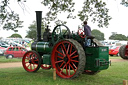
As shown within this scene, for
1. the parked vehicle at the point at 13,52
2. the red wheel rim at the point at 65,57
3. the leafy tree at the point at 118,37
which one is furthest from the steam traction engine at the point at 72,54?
the leafy tree at the point at 118,37

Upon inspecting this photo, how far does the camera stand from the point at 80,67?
594 cm

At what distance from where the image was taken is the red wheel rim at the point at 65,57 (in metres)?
6.37

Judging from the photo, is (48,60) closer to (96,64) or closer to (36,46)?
(36,46)

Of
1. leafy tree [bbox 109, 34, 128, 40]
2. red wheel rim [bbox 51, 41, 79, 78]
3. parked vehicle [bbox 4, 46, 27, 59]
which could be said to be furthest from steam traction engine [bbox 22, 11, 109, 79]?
leafy tree [bbox 109, 34, 128, 40]

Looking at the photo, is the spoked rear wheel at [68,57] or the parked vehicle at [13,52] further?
the parked vehicle at [13,52]

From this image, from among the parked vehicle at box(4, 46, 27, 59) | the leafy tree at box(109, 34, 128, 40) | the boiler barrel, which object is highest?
the leafy tree at box(109, 34, 128, 40)

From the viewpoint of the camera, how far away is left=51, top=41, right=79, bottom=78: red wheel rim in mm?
6367

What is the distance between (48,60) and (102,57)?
2.18m

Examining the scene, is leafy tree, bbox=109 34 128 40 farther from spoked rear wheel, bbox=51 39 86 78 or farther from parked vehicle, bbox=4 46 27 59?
spoked rear wheel, bbox=51 39 86 78

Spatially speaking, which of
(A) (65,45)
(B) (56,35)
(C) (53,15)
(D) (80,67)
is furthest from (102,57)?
(C) (53,15)

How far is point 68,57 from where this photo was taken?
639 cm

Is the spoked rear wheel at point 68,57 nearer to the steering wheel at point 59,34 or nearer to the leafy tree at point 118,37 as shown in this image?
the steering wheel at point 59,34

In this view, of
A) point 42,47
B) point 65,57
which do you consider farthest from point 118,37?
point 65,57

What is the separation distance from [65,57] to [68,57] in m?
0.15
